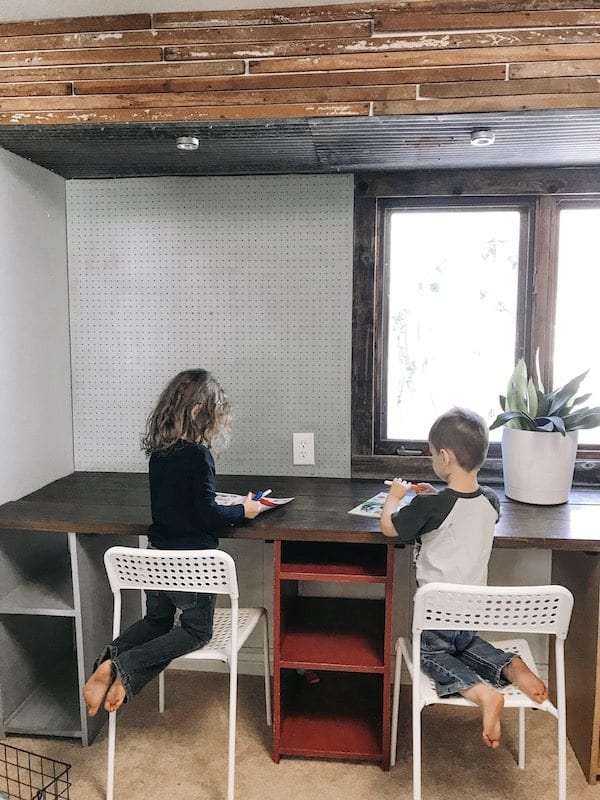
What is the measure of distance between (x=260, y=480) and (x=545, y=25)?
1.68 meters

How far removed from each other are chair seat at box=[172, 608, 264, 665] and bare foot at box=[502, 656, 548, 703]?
2.41 ft

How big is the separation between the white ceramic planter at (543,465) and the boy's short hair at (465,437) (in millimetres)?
392

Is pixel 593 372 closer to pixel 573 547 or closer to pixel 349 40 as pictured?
pixel 573 547

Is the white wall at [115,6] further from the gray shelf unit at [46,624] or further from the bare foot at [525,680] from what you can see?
the bare foot at [525,680]

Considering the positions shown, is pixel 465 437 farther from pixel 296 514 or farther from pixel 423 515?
pixel 296 514

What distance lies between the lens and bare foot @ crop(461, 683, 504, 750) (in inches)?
65.4

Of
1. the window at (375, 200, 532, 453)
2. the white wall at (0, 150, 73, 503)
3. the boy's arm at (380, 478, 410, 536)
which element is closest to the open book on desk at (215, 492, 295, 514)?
the boy's arm at (380, 478, 410, 536)

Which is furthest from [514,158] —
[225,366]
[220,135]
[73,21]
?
[73,21]

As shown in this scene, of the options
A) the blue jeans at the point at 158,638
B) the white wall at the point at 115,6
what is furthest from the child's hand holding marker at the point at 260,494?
the white wall at the point at 115,6

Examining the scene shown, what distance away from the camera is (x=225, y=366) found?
2.61 metres

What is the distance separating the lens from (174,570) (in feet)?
5.93

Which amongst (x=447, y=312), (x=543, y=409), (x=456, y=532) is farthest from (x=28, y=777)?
(x=447, y=312)

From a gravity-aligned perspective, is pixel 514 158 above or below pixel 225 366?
above

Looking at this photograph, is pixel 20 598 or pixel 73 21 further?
pixel 20 598
